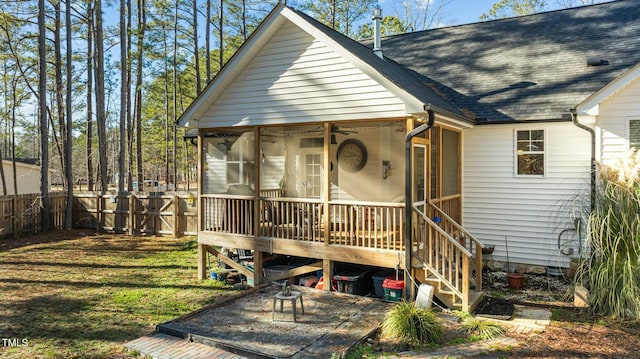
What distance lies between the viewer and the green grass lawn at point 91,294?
6195mm

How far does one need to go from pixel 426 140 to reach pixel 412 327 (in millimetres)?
3715

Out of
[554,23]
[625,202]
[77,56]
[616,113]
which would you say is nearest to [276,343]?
[625,202]

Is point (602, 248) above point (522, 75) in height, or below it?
below

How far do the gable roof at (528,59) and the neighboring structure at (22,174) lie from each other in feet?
78.7

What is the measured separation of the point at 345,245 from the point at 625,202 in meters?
4.45

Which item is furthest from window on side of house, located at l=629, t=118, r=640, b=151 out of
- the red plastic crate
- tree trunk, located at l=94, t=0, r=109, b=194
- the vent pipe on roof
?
tree trunk, located at l=94, t=0, r=109, b=194

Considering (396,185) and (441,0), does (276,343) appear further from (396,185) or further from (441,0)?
(441,0)

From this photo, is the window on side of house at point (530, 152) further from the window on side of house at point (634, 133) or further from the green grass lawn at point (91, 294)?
the green grass lawn at point (91, 294)

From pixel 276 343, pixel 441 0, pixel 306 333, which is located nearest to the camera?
pixel 276 343

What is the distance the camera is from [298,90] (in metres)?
8.27

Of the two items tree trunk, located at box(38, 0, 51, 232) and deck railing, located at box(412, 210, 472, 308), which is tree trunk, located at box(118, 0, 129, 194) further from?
deck railing, located at box(412, 210, 472, 308)

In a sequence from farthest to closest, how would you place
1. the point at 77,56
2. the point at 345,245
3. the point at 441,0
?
the point at 441,0, the point at 77,56, the point at 345,245

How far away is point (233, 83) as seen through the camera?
909 centimetres

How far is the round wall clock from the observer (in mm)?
11023
